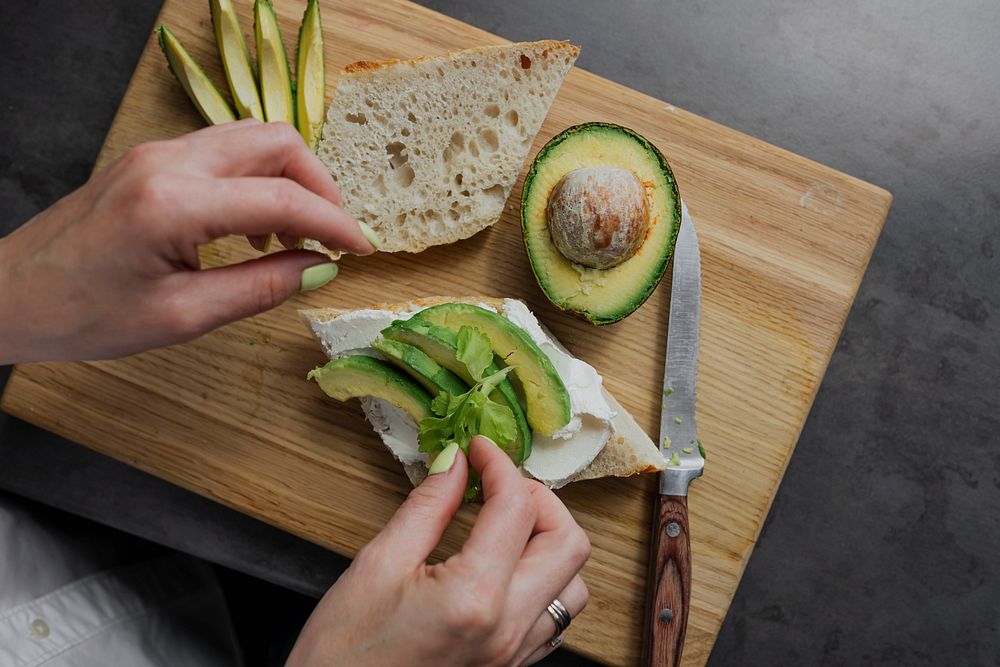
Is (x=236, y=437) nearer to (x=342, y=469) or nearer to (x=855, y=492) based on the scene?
(x=342, y=469)

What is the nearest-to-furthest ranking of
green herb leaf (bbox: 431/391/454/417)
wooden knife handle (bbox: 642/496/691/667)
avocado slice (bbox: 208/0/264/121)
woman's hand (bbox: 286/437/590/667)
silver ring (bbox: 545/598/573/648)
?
woman's hand (bbox: 286/437/590/667) < silver ring (bbox: 545/598/573/648) < green herb leaf (bbox: 431/391/454/417) < wooden knife handle (bbox: 642/496/691/667) < avocado slice (bbox: 208/0/264/121)

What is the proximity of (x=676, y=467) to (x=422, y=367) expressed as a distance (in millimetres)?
805

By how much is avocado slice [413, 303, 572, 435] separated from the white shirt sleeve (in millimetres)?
1330

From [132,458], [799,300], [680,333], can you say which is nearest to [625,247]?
[680,333]

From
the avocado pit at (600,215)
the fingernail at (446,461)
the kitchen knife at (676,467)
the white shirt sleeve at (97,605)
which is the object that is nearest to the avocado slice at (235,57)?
the avocado pit at (600,215)

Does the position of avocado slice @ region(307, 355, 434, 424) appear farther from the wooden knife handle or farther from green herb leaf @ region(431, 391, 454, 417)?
the wooden knife handle

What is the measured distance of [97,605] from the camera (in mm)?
2316

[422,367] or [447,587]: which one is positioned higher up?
[422,367]

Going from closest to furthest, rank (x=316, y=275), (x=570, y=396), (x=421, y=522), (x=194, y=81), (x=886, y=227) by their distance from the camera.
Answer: (x=421, y=522)
(x=316, y=275)
(x=570, y=396)
(x=194, y=81)
(x=886, y=227)

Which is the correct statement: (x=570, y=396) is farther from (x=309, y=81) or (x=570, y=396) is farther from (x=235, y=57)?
(x=235, y=57)

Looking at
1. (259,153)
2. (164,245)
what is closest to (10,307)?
(164,245)

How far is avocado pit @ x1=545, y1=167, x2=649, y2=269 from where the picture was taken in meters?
1.97

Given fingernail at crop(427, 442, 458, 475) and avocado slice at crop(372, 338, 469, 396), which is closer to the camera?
fingernail at crop(427, 442, 458, 475)

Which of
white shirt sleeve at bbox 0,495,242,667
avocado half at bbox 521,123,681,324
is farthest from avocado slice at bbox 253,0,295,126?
white shirt sleeve at bbox 0,495,242,667
